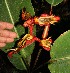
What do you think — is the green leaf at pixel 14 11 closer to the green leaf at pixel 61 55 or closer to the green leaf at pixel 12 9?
the green leaf at pixel 12 9

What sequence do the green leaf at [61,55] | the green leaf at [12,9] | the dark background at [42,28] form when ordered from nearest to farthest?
1. the green leaf at [61,55]
2. the green leaf at [12,9]
3. the dark background at [42,28]

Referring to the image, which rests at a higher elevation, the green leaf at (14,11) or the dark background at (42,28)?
the green leaf at (14,11)

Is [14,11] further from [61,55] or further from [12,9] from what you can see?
[61,55]

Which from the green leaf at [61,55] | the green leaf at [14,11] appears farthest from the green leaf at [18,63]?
the green leaf at [61,55]

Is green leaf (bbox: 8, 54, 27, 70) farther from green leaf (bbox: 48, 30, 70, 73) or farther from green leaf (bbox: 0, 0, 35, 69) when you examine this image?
green leaf (bbox: 48, 30, 70, 73)

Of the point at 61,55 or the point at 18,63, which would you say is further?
the point at 18,63

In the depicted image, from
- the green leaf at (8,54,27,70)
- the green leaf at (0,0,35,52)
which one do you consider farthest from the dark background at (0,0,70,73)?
the green leaf at (0,0,35,52)

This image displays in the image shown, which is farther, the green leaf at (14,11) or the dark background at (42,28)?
the dark background at (42,28)

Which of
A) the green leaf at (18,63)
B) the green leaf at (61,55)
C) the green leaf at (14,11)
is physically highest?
the green leaf at (14,11)

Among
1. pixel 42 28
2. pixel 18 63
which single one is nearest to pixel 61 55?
pixel 18 63
